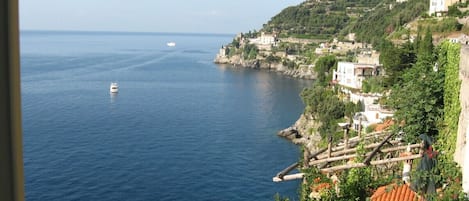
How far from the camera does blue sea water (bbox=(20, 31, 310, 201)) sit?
12.7 meters

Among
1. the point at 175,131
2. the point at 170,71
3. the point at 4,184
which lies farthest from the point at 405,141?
the point at 170,71

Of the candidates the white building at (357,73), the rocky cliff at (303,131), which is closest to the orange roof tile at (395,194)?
the rocky cliff at (303,131)

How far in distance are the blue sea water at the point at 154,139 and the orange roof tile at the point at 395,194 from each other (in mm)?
8016

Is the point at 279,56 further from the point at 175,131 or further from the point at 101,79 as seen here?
the point at 175,131

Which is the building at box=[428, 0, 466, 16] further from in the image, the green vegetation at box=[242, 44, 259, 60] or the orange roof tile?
the green vegetation at box=[242, 44, 259, 60]

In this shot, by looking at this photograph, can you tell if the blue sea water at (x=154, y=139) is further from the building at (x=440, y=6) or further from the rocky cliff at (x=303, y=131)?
the building at (x=440, y=6)

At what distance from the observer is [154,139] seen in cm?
1733

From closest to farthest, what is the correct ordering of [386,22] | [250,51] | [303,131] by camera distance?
[303,131] < [386,22] < [250,51]

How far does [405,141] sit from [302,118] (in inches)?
584

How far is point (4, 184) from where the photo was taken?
46 centimetres

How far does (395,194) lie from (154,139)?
14221mm

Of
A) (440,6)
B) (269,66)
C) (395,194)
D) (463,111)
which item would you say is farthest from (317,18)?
(395,194)

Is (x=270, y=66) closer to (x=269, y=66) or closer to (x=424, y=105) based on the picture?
(x=269, y=66)

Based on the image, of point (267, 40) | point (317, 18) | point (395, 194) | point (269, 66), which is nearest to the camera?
point (395, 194)
